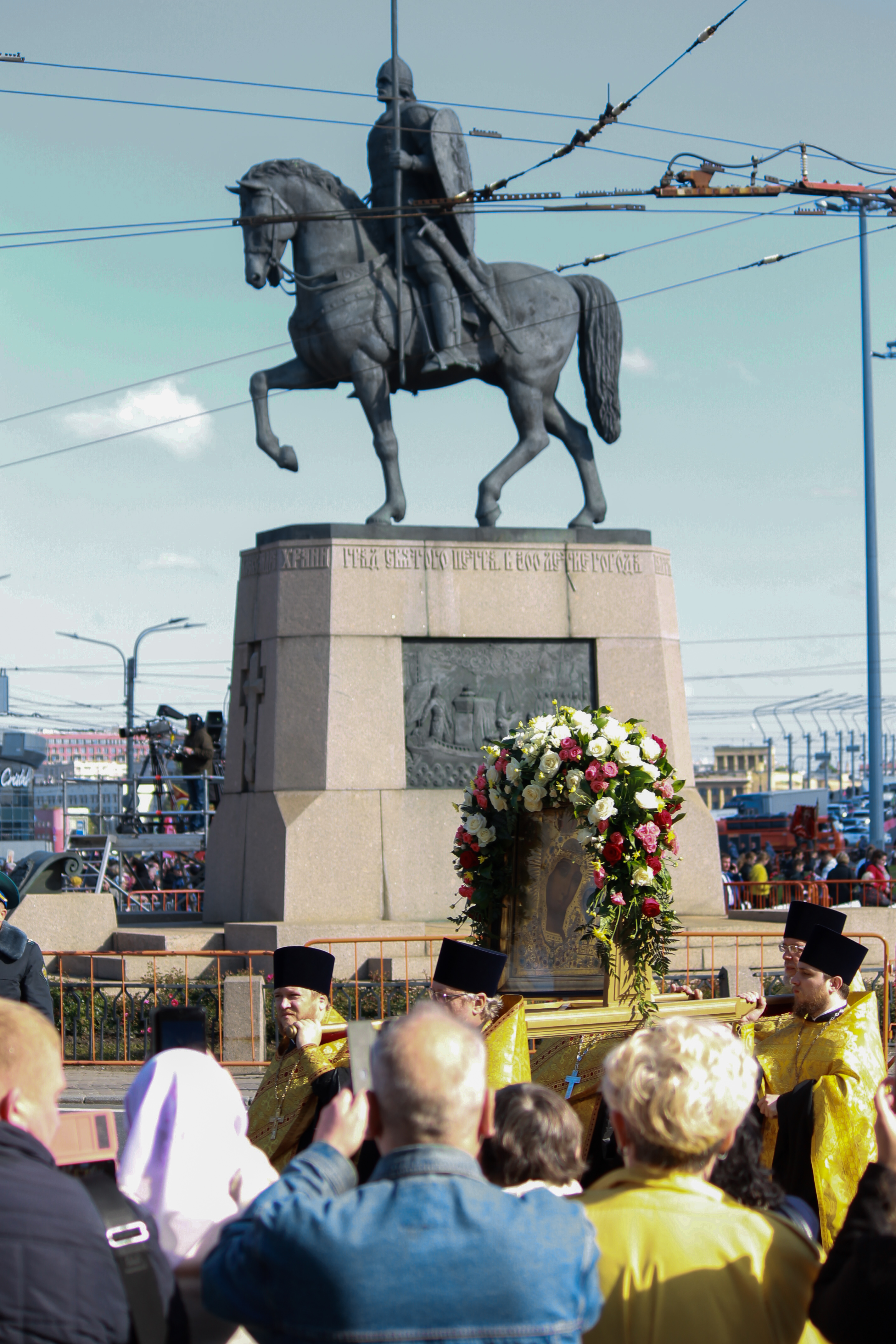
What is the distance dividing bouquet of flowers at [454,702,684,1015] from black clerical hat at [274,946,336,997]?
5.91 ft

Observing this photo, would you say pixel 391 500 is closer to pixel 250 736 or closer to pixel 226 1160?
pixel 250 736

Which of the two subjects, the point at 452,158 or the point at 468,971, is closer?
the point at 468,971

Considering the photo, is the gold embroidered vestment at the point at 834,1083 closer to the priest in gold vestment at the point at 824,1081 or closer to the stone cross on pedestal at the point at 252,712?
the priest in gold vestment at the point at 824,1081

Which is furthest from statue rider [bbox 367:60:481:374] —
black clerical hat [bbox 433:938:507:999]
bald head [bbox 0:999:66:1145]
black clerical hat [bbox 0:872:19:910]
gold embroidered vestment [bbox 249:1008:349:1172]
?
bald head [bbox 0:999:66:1145]

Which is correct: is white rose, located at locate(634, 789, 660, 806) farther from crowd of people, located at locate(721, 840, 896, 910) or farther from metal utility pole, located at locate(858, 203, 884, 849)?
metal utility pole, located at locate(858, 203, 884, 849)

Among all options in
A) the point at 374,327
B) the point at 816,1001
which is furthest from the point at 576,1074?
the point at 374,327

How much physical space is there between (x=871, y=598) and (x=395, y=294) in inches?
566

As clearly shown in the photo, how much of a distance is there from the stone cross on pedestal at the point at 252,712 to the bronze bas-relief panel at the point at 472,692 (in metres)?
1.43

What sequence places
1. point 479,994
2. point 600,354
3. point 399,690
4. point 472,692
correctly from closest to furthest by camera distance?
point 479,994 → point 399,690 → point 472,692 → point 600,354

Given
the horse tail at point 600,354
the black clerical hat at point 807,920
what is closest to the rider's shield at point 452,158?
the horse tail at point 600,354

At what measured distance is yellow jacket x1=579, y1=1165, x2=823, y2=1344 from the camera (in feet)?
8.64

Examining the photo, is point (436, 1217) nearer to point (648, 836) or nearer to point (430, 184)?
point (648, 836)

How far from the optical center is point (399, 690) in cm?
1389

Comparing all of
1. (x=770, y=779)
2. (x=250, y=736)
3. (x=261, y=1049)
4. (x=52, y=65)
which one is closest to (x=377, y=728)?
(x=250, y=736)
